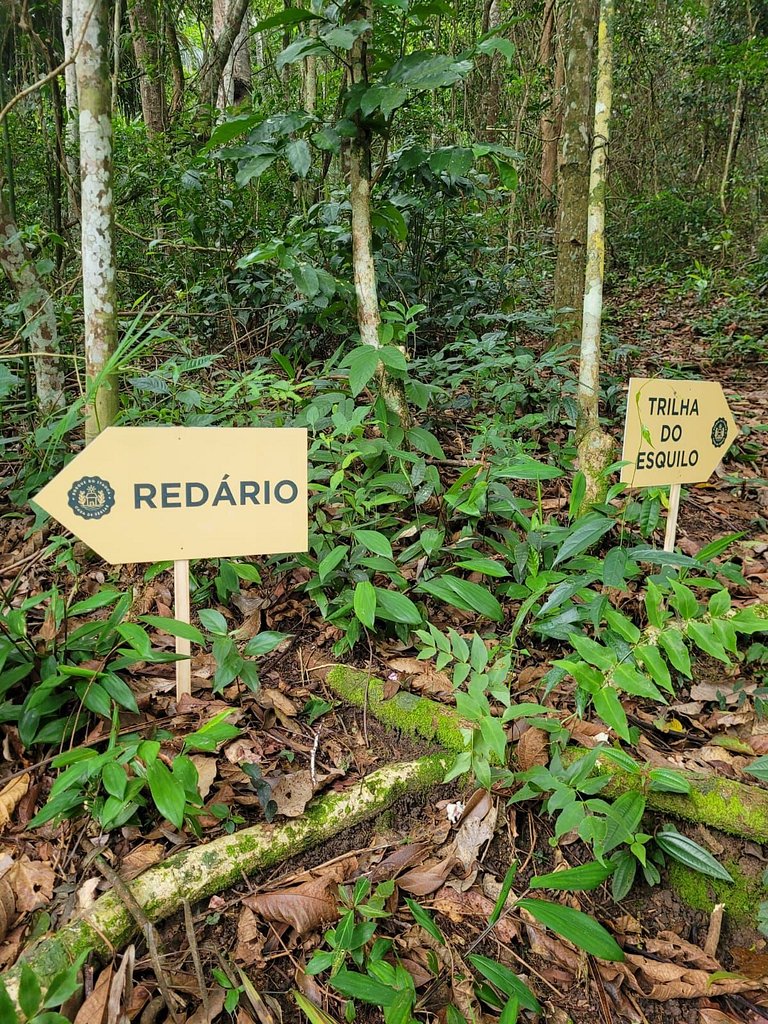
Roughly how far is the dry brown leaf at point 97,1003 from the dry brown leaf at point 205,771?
0.38 meters

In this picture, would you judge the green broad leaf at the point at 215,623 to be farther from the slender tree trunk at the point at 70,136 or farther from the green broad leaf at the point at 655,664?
the slender tree trunk at the point at 70,136

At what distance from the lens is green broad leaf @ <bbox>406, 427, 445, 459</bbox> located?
2.46m

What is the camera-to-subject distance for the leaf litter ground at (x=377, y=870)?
118 cm

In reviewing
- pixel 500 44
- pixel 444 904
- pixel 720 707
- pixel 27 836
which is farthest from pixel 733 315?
pixel 27 836

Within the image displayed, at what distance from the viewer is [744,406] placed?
4039mm

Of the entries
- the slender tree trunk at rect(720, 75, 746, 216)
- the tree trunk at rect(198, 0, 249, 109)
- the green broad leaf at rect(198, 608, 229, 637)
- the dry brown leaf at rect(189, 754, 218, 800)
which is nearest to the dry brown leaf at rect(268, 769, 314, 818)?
the dry brown leaf at rect(189, 754, 218, 800)

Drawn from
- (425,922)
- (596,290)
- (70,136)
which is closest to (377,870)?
(425,922)

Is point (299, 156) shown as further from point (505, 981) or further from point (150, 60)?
point (150, 60)

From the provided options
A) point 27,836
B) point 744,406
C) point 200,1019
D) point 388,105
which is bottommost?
point 200,1019

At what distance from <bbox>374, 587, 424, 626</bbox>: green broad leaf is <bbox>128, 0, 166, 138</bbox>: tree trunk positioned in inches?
197

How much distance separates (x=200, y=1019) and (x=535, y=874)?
73 centimetres

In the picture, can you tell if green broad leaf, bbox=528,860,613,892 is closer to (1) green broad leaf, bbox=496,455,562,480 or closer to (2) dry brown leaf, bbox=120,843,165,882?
(2) dry brown leaf, bbox=120,843,165,882

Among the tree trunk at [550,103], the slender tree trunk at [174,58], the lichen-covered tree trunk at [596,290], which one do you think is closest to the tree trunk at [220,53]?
the slender tree trunk at [174,58]

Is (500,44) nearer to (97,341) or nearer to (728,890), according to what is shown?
(97,341)
